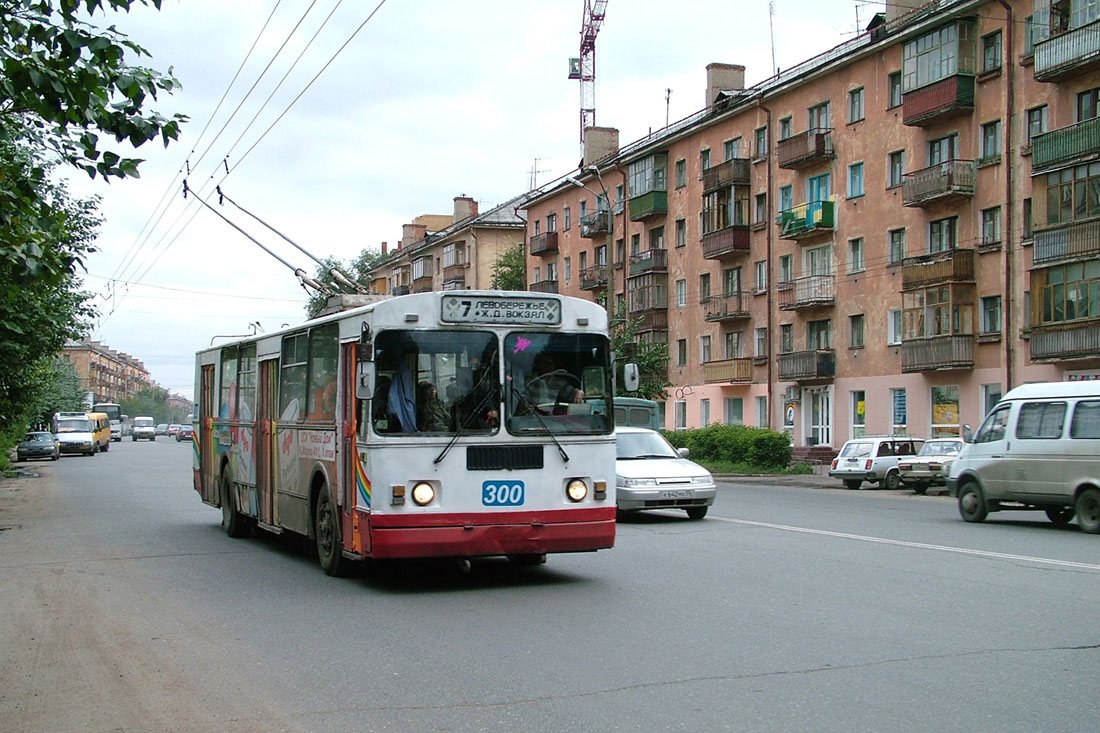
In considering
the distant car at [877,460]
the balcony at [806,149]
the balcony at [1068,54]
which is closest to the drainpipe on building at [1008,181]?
the balcony at [1068,54]

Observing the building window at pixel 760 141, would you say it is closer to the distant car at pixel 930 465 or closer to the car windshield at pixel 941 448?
the car windshield at pixel 941 448

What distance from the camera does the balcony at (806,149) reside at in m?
46.2

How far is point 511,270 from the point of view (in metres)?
81.8

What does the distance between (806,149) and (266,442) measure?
36.3 m

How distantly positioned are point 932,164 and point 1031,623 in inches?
1365

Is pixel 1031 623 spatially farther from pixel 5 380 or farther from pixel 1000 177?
pixel 1000 177

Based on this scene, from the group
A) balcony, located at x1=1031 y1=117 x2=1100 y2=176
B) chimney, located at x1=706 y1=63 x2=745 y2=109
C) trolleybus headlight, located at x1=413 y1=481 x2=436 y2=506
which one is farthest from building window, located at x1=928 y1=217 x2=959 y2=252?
trolleybus headlight, located at x1=413 y1=481 x2=436 y2=506

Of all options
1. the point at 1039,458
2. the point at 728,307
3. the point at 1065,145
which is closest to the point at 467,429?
the point at 1039,458

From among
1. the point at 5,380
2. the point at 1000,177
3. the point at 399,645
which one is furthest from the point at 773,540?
the point at 1000,177

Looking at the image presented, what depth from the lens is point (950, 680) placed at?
267 inches

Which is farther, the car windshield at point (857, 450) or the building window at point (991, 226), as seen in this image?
the building window at point (991, 226)

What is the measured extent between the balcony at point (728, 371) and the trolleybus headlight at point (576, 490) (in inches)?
1628

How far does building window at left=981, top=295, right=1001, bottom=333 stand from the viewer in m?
38.2

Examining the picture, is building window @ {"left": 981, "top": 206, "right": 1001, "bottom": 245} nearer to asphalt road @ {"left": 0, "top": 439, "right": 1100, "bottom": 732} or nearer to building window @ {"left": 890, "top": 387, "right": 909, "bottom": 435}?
building window @ {"left": 890, "top": 387, "right": 909, "bottom": 435}
